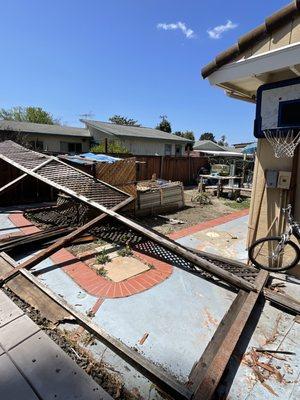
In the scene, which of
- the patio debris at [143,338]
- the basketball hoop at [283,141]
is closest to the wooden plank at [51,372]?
the patio debris at [143,338]

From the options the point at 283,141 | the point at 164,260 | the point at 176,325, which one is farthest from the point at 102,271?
the point at 283,141

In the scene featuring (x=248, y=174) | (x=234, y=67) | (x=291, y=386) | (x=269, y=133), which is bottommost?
(x=291, y=386)

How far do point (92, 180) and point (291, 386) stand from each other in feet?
16.2

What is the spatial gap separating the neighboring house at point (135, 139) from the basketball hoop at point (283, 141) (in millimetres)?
17527

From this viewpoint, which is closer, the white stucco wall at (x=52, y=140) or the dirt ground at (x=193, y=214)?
the dirt ground at (x=193, y=214)

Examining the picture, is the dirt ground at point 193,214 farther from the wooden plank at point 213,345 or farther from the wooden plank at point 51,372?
the wooden plank at point 51,372

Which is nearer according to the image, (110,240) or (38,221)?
(110,240)

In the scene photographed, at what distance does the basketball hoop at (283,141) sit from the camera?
162 inches

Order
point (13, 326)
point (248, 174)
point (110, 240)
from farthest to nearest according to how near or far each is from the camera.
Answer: point (248, 174)
point (110, 240)
point (13, 326)

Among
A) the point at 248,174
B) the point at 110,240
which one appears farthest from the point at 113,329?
the point at 248,174

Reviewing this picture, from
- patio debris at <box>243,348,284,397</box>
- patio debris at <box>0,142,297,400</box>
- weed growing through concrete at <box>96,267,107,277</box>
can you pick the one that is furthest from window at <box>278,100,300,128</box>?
weed growing through concrete at <box>96,267,107,277</box>

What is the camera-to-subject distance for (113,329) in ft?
9.74

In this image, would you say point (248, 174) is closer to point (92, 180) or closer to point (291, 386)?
point (92, 180)

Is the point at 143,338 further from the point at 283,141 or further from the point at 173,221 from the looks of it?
the point at 173,221
